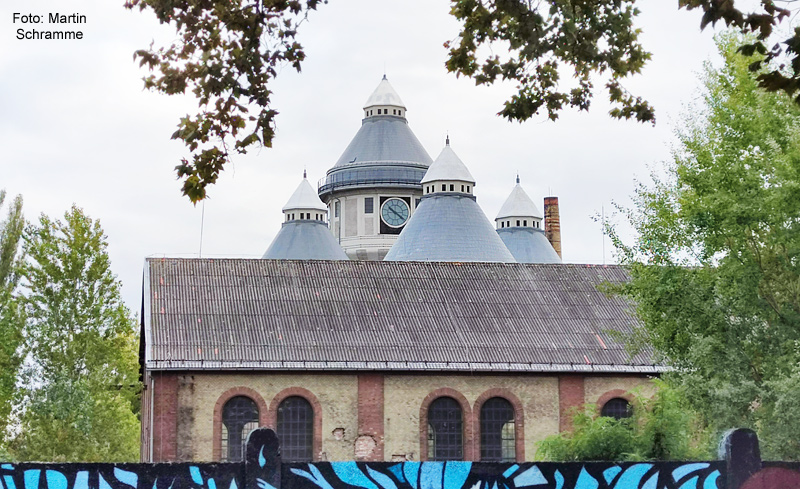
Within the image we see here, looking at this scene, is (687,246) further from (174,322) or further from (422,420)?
(174,322)

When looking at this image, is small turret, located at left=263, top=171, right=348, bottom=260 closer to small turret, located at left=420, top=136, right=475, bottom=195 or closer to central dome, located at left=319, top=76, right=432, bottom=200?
central dome, located at left=319, top=76, right=432, bottom=200

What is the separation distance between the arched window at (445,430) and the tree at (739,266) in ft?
36.5

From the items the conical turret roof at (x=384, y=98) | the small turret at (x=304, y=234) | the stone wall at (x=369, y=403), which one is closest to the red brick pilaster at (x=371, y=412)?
the stone wall at (x=369, y=403)

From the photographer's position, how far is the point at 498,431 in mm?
32719

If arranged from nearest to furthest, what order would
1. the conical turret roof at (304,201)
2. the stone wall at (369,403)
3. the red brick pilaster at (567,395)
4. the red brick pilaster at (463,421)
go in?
1. the stone wall at (369,403)
2. the red brick pilaster at (463,421)
3. the red brick pilaster at (567,395)
4. the conical turret roof at (304,201)

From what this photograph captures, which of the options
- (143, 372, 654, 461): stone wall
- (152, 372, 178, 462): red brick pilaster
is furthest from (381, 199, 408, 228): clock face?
(152, 372, 178, 462): red brick pilaster

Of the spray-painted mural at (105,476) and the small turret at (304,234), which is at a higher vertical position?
the small turret at (304,234)

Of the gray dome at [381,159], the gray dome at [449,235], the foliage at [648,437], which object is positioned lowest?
the foliage at [648,437]

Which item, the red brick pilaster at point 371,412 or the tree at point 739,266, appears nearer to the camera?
the tree at point 739,266

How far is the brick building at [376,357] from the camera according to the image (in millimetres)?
31516

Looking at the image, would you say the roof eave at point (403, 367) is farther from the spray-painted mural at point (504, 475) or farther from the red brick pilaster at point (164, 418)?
the spray-painted mural at point (504, 475)

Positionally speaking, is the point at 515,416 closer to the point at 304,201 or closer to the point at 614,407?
the point at 614,407

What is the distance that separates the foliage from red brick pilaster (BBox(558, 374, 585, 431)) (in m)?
10.9

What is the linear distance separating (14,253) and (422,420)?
21.8 meters
